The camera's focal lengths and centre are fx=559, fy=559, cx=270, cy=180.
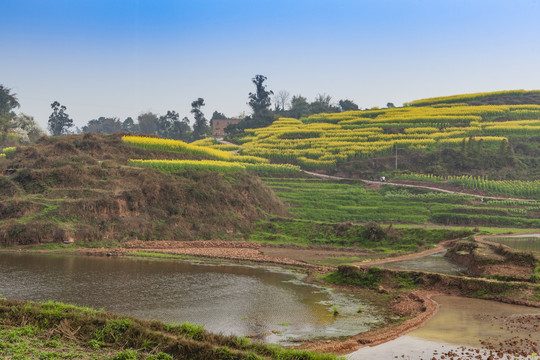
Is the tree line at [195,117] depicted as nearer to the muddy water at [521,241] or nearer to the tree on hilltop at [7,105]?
the tree on hilltop at [7,105]

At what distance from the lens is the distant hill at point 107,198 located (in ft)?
106

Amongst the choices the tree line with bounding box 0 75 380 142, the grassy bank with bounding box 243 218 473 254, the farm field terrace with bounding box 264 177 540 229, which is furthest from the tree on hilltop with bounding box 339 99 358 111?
the grassy bank with bounding box 243 218 473 254

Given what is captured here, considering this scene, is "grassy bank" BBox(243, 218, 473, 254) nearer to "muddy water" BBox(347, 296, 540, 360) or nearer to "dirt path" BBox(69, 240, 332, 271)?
"dirt path" BBox(69, 240, 332, 271)

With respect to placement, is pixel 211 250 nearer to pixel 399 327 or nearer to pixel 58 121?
pixel 399 327

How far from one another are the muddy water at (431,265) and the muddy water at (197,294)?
507 centimetres

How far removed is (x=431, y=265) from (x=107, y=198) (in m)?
19.8

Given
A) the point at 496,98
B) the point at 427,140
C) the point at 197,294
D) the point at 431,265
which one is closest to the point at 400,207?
the point at 431,265

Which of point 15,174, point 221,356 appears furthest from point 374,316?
point 15,174

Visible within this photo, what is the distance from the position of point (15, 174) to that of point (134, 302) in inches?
882

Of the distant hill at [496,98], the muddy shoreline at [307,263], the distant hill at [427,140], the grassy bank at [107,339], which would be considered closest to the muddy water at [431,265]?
the muddy shoreline at [307,263]

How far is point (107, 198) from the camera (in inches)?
1373

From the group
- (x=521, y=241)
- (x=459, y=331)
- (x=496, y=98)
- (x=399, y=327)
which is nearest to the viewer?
(x=459, y=331)

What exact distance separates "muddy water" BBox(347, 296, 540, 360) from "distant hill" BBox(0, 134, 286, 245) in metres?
20.3

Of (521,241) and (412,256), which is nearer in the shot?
(412,256)
